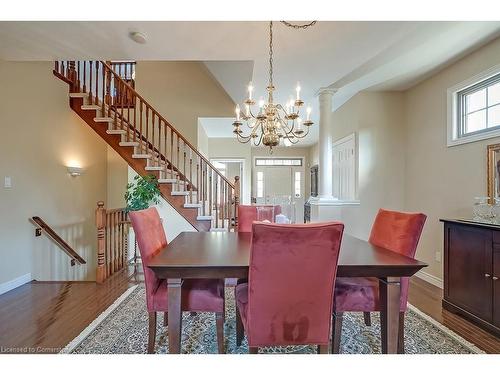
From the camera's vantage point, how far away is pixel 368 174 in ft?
13.5

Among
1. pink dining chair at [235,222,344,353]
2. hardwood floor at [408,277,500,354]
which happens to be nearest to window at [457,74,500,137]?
hardwood floor at [408,277,500,354]

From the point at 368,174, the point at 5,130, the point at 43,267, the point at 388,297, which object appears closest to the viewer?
the point at 388,297

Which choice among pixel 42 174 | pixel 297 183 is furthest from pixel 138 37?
pixel 297 183

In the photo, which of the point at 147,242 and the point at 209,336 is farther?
the point at 209,336

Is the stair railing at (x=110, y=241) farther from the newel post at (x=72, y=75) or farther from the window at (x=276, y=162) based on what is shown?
the window at (x=276, y=162)

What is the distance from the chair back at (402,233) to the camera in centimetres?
189

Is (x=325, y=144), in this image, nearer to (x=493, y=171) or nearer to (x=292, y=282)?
(x=493, y=171)

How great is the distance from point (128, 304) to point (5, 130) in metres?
2.51

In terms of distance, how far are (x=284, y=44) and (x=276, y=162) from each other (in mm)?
5982

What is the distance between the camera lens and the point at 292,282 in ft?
4.62

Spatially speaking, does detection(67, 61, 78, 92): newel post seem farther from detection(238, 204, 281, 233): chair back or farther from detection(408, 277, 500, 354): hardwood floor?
detection(408, 277, 500, 354): hardwood floor

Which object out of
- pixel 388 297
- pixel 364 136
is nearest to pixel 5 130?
pixel 388 297

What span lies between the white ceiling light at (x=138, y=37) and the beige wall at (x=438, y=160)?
3393mm
